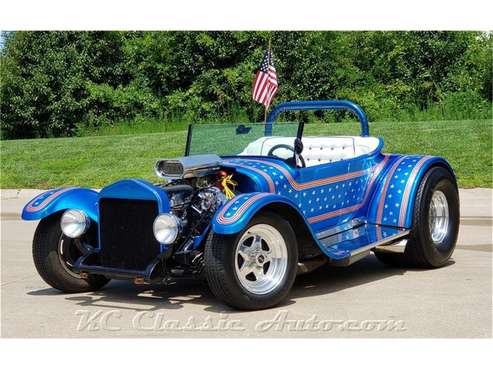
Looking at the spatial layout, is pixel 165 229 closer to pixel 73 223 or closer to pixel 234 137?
pixel 73 223

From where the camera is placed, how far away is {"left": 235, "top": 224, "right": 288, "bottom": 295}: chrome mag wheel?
647 centimetres

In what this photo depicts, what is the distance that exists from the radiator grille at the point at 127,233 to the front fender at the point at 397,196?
2487mm

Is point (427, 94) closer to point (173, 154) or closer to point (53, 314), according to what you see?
point (173, 154)

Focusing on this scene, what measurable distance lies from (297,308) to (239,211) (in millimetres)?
987

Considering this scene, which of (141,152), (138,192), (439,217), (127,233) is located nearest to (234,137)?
(138,192)

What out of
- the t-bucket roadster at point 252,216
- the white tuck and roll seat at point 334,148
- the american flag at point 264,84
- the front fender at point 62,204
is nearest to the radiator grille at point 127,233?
the t-bucket roadster at point 252,216

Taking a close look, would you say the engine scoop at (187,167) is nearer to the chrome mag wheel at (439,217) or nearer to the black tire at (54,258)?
the black tire at (54,258)

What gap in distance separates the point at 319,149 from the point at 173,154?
10.6m

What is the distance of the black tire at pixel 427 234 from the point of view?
26.7 feet

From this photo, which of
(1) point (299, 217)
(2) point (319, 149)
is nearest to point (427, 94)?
(2) point (319, 149)

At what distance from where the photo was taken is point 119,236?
22.2ft

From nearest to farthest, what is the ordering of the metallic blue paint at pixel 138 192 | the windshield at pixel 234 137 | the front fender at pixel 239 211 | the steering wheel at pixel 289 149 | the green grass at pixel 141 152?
the front fender at pixel 239 211, the metallic blue paint at pixel 138 192, the steering wheel at pixel 289 149, the windshield at pixel 234 137, the green grass at pixel 141 152

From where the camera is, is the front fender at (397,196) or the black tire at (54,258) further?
the front fender at (397,196)

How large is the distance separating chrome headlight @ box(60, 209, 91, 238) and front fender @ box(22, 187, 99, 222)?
18 centimetres
